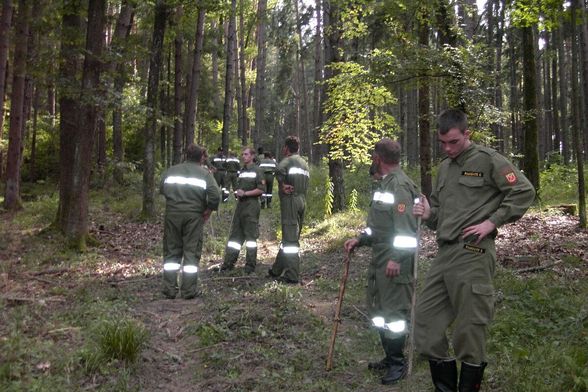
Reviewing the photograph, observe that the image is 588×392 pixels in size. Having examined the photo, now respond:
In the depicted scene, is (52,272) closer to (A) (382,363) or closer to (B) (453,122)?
(A) (382,363)

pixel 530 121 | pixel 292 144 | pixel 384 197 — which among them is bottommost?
pixel 384 197

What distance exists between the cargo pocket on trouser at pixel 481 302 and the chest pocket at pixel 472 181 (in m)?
0.78

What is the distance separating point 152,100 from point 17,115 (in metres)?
4.66

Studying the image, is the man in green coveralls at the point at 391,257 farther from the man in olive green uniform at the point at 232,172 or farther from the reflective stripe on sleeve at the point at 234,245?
the man in olive green uniform at the point at 232,172

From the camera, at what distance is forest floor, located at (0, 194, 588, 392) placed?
16.6 ft

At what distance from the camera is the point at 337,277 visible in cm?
947

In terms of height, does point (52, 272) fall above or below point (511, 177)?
below

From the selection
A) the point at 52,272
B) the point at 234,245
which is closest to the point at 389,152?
the point at 234,245

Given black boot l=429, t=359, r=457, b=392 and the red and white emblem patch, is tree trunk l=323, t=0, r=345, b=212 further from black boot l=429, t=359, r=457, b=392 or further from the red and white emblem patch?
black boot l=429, t=359, r=457, b=392

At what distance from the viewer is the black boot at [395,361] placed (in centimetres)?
512

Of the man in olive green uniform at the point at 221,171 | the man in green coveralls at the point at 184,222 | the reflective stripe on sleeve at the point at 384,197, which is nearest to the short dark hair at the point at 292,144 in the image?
the man in green coveralls at the point at 184,222

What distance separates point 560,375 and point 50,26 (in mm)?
12416

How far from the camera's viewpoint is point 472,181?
4156 mm

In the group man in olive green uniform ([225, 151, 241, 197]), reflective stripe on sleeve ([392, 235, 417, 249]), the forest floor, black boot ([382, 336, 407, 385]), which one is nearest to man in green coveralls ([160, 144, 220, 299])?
the forest floor
